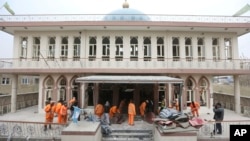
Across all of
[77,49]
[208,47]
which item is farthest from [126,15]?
[208,47]

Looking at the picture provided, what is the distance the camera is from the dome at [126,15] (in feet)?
63.3

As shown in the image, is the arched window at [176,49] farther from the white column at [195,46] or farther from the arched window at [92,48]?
the arched window at [92,48]

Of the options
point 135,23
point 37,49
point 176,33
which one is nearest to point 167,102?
point 176,33

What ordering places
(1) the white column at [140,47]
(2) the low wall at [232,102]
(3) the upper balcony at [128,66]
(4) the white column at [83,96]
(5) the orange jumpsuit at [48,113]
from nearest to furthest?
(5) the orange jumpsuit at [48,113]
(3) the upper balcony at [128,66]
(4) the white column at [83,96]
(1) the white column at [140,47]
(2) the low wall at [232,102]

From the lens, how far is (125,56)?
637 inches

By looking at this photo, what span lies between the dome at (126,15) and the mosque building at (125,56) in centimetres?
295

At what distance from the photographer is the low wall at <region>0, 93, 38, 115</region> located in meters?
16.1

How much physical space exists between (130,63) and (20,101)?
10776mm

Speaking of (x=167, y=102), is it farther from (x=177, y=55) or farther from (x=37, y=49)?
(x=37, y=49)

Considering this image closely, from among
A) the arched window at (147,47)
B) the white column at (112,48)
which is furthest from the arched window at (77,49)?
the arched window at (147,47)

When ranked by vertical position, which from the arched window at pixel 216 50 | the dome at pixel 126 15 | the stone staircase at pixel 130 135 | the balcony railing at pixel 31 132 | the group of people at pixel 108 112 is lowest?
the stone staircase at pixel 130 135

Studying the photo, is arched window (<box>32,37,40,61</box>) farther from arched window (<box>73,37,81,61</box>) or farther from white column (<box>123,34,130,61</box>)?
white column (<box>123,34,130,61</box>)

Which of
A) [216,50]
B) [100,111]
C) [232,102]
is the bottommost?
[232,102]

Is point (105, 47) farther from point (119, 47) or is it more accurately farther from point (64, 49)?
point (64, 49)
